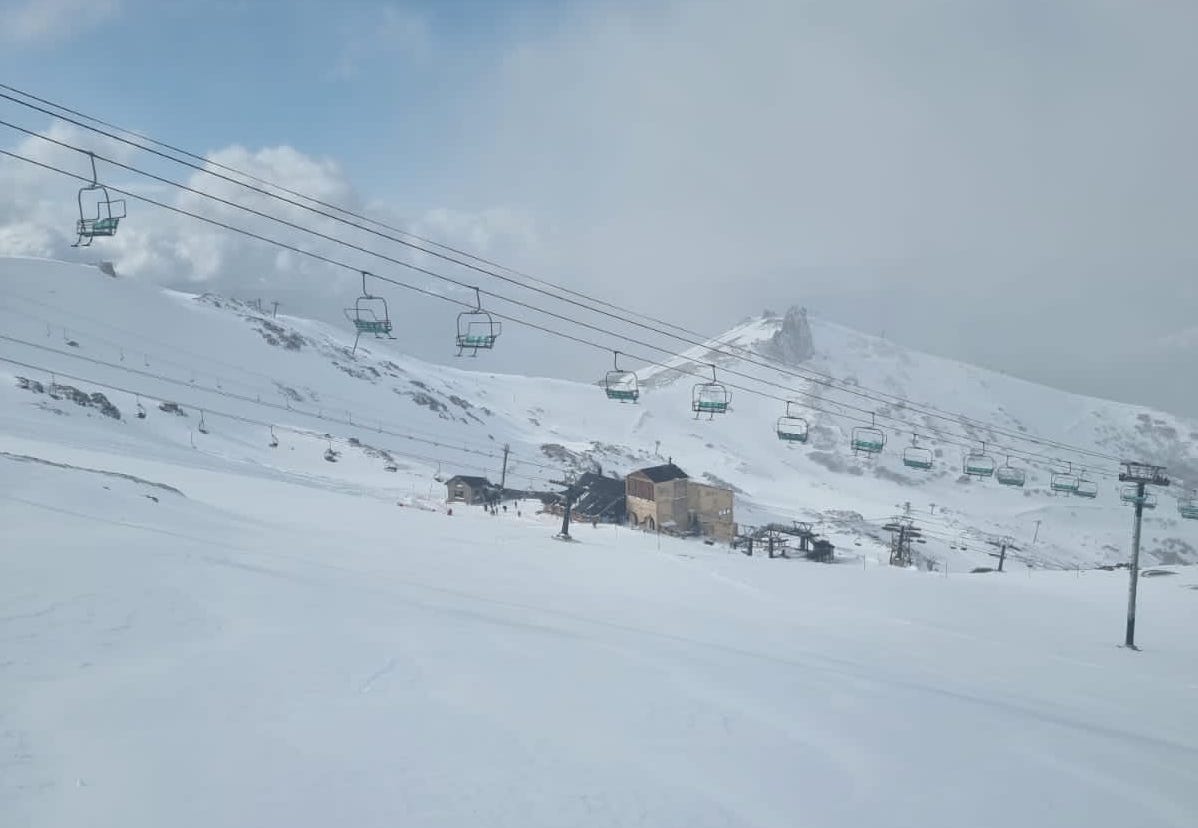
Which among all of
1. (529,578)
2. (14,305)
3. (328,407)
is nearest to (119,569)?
(529,578)

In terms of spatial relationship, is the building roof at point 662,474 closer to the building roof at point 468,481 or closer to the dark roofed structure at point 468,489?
the dark roofed structure at point 468,489

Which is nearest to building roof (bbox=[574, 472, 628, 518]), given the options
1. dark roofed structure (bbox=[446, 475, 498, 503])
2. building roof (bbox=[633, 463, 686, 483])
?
building roof (bbox=[633, 463, 686, 483])

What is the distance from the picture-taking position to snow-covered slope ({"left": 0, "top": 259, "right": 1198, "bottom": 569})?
55531 mm

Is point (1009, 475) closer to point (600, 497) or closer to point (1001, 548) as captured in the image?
point (1001, 548)

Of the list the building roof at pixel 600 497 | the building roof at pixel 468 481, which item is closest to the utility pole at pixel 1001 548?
the building roof at pixel 600 497

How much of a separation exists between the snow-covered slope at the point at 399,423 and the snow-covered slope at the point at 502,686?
10074 millimetres

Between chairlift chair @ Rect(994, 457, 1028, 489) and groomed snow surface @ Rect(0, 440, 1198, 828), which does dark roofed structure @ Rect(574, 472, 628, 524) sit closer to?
chairlift chair @ Rect(994, 457, 1028, 489)

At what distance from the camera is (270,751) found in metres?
6.39

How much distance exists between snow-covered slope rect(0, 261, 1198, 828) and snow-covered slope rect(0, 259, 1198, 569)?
10074 millimetres

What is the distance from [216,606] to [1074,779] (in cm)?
1140

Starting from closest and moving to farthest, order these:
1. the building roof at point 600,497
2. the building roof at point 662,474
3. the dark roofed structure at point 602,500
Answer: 1. the building roof at point 662,474
2. the dark roofed structure at point 602,500
3. the building roof at point 600,497

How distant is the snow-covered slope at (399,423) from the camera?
55531 mm

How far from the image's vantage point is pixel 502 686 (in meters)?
8.80

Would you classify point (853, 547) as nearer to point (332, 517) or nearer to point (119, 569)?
point (332, 517)
